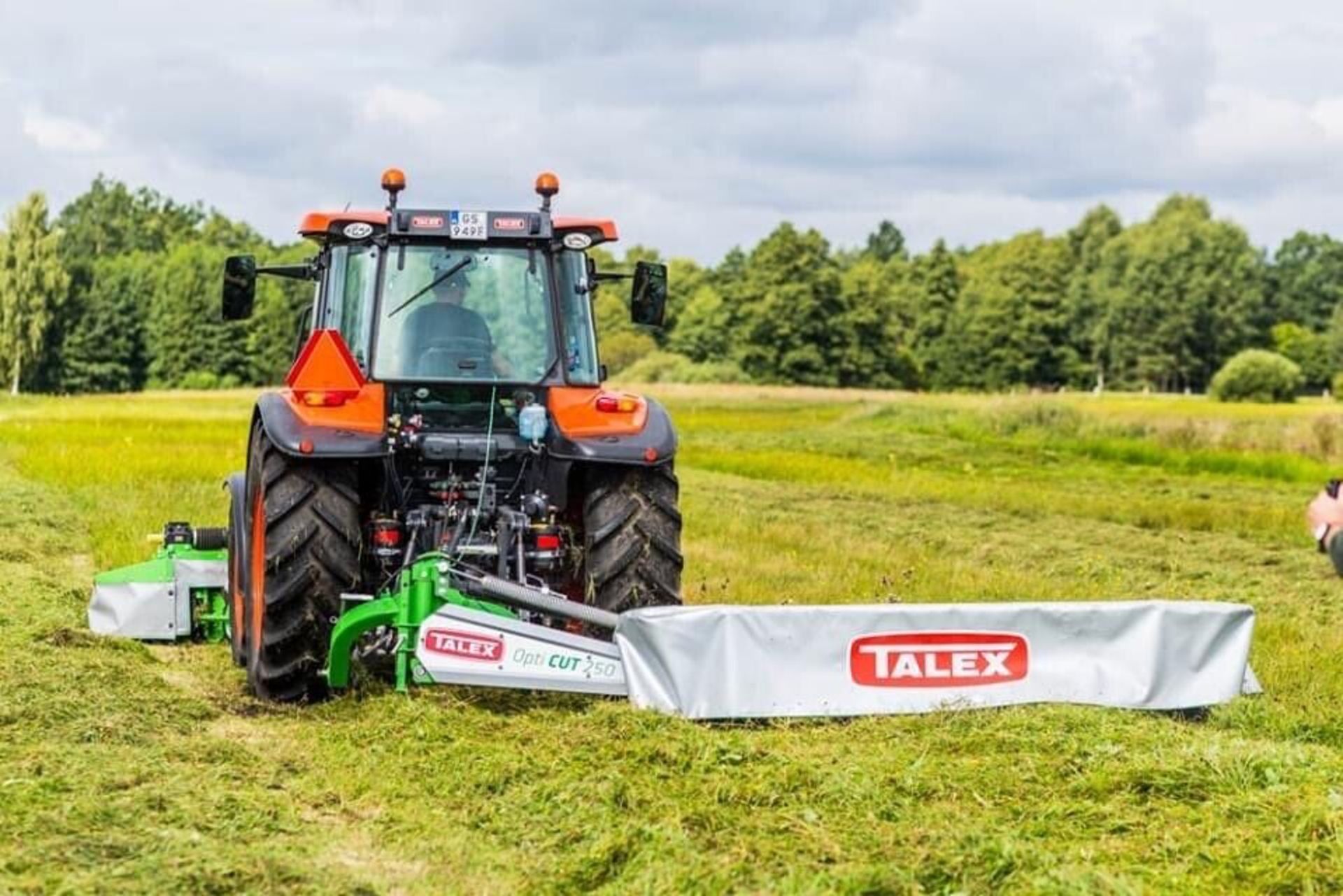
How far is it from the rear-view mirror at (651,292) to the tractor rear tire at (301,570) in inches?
79.9

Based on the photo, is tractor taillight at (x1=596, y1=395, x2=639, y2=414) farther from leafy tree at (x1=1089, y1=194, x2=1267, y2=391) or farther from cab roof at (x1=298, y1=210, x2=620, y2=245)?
leafy tree at (x1=1089, y1=194, x2=1267, y2=391)

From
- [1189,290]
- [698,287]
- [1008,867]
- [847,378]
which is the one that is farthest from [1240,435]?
[698,287]

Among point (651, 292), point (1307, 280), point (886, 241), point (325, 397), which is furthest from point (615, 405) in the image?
point (886, 241)

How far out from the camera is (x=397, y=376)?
24.3 feet

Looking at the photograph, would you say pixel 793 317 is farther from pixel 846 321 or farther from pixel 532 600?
pixel 532 600

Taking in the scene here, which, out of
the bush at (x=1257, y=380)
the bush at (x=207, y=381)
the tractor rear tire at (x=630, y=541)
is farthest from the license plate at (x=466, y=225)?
the bush at (x=207, y=381)

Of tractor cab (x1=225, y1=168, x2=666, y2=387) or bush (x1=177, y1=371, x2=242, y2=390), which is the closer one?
tractor cab (x1=225, y1=168, x2=666, y2=387)

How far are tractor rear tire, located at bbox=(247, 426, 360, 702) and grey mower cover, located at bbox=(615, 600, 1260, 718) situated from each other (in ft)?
4.31

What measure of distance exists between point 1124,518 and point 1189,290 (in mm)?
63854

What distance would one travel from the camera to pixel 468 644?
611 centimetres

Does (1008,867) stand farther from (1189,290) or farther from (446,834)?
(1189,290)

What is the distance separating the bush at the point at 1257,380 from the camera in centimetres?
5934

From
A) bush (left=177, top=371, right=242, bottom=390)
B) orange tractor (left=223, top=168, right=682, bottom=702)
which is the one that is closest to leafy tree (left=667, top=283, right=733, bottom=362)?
bush (left=177, top=371, right=242, bottom=390)

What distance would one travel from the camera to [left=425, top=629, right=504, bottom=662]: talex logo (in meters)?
6.11
